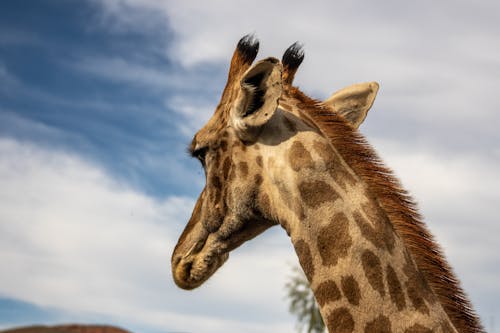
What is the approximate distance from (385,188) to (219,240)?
1607 mm

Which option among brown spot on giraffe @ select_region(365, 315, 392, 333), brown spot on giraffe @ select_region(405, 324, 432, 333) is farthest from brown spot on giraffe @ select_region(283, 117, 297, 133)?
brown spot on giraffe @ select_region(405, 324, 432, 333)

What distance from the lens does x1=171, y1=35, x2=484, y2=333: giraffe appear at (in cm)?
482

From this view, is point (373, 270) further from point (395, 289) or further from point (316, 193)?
point (316, 193)

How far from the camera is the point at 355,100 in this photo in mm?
6828

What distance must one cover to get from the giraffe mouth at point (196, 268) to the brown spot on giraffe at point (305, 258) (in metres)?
1.19

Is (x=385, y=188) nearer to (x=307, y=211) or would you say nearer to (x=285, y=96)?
(x=307, y=211)

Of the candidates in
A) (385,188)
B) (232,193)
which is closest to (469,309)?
(385,188)

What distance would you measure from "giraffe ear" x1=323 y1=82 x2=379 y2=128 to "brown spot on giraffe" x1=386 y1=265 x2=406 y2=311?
2.29 m

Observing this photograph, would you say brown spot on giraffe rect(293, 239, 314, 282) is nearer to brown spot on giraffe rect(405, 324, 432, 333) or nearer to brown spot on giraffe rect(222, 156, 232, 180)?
brown spot on giraffe rect(405, 324, 432, 333)

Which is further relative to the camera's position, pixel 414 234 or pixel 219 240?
pixel 219 240

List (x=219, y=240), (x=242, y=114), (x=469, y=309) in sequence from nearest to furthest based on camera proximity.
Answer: (x=469, y=309), (x=242, y=114), (x=219, y=240)

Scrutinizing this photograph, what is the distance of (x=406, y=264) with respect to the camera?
4926 millimetres

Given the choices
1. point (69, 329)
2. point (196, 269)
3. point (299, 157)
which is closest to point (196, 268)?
point (196, 269)

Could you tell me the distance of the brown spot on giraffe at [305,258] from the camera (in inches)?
200
